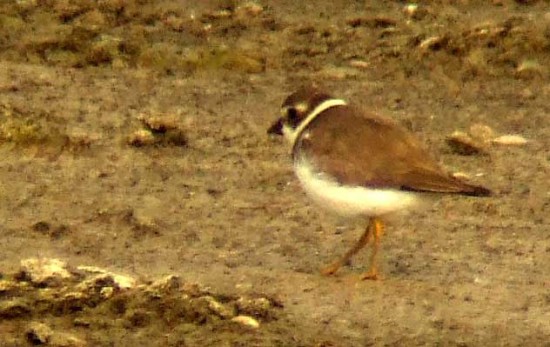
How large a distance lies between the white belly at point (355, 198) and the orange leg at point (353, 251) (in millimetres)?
173

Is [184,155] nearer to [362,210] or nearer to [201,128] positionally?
[201,128]

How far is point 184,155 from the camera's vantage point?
7.35 meters

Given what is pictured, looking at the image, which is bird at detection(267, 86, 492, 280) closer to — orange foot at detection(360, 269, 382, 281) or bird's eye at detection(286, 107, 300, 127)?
orange foot at detection(360, 269, 382, 281)

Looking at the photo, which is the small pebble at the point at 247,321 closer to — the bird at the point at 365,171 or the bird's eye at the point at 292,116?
the bird at the point at 365,171

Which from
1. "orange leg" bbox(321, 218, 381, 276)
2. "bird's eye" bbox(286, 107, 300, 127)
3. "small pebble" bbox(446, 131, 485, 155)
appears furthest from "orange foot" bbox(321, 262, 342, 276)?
"small pebble" bbox(446, 131, 485, 155)

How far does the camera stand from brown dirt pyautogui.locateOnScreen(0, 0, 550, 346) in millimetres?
5309

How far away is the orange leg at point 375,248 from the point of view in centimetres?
567

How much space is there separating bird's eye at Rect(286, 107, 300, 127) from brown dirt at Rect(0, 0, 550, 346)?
490mm

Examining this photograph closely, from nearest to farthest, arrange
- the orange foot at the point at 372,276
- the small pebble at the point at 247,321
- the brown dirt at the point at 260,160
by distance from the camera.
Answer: the small pebble at the point at 247,321, the brown dirt at the point at 260,160, the orange foot at the point at 372,276

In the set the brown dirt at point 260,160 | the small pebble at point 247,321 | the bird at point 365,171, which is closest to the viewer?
the small pebble at point 247,321

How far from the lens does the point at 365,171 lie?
219 inches

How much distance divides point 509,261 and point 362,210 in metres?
0.73

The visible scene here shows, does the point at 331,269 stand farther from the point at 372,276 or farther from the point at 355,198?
the point at 355,198

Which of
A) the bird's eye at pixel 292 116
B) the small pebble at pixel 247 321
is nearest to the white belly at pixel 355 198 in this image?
the bird's eye at pixel 292 116
